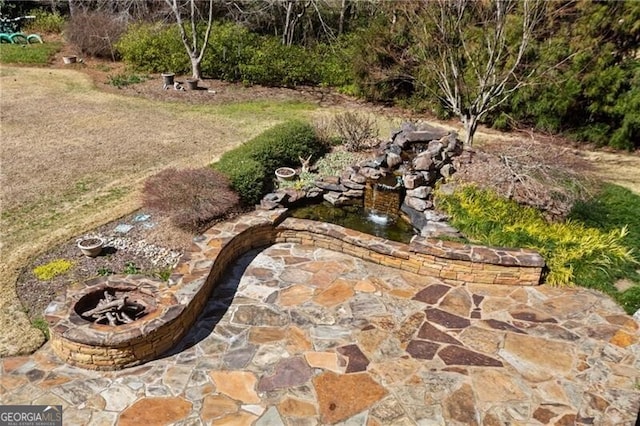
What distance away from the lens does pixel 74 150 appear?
386 inches

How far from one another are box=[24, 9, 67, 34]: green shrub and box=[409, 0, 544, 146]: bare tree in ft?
45.5

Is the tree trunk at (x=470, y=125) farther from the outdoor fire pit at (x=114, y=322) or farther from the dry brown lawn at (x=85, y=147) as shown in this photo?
the outdoor fire pit at (x=114, y=322)

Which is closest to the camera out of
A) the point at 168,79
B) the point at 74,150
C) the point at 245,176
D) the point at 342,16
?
the point at 245,176

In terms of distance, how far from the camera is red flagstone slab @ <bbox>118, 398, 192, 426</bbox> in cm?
416

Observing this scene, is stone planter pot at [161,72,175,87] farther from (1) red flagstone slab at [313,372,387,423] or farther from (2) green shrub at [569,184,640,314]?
(1) red flagstone slab at [313,372,387,423]

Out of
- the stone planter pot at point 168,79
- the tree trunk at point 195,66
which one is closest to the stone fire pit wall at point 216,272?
the stone planter pot at point 168,79

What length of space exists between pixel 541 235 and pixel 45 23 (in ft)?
63.1

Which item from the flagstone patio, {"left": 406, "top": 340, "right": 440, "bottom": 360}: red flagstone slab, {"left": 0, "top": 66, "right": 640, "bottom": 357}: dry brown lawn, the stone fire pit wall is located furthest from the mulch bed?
{"left": 406, "top": 340, "right": 440, "bottom": 360}: red flagstone slab

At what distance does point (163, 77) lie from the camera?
1451 centimetres

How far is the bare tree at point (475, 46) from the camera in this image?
9.38 meters

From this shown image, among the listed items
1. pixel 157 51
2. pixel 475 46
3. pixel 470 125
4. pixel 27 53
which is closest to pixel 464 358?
pixel 470 125

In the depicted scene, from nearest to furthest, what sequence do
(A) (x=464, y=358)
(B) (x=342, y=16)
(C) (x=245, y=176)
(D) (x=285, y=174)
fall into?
(A) (x=464, y=358)
(C) (x=245, y=176)
(D) (x=285, y=174)
(B) (x=342, y=16)

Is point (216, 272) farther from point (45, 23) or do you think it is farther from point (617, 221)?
point (45, 23)

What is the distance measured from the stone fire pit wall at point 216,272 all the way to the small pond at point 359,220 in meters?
1.21
